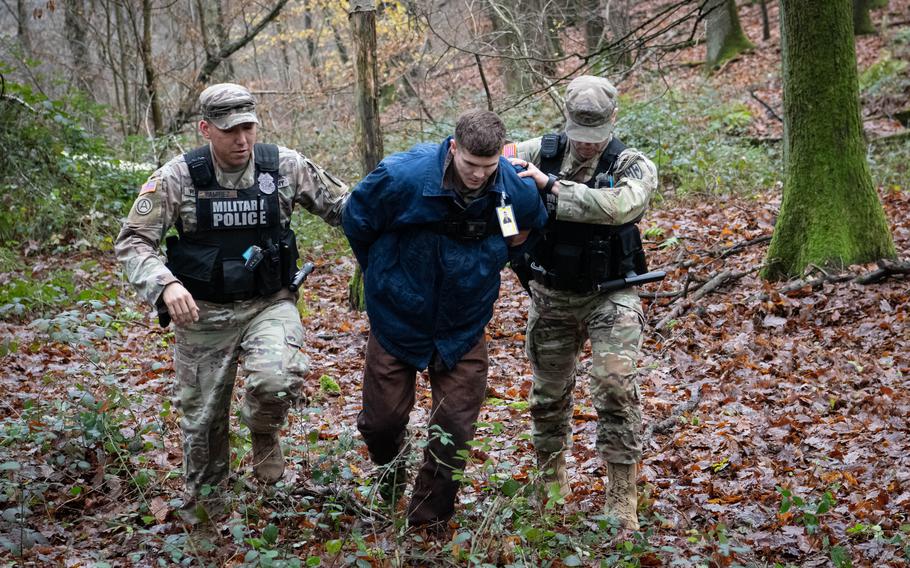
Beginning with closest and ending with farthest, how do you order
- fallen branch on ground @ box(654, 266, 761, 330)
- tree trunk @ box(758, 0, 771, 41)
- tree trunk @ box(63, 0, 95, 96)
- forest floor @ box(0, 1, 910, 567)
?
1. forest floor @ box(0, 1, 910, 567)
2. fallen branch on ground @ box(654, 266, 761, 330)
3. tree trunk @ box(63, 0, 95, 96)
4. tree trunk @ box(758, 0, 771, 41)

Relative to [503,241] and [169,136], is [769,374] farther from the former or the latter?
[169,136]

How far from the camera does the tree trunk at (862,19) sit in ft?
63.1

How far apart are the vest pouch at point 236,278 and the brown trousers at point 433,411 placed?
2.32 feet

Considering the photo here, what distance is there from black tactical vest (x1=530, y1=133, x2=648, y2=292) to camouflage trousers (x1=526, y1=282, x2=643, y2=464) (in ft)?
0.42

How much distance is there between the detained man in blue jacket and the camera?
12.5 ft

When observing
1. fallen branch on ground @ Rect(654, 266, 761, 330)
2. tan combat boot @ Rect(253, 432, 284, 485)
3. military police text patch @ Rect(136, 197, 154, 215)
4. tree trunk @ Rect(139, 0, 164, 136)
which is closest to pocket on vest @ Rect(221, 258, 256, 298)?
military police text patch @ Rect(136, 197, 154, 215)

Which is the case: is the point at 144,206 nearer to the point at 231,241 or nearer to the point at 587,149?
the point at 231,241

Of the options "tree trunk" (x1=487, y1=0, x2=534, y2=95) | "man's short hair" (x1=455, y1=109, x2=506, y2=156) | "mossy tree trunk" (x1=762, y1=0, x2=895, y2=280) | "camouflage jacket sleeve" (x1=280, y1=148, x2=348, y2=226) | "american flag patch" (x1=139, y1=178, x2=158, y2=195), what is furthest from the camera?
"tree trunk" (x1=487, y1=0, x2=534, y2=95)

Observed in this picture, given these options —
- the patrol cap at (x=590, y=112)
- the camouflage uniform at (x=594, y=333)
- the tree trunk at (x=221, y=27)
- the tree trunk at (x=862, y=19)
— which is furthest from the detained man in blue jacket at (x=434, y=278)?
the tree trunk at (x=862, y=19)

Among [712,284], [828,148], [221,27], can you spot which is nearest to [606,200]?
[712,284]

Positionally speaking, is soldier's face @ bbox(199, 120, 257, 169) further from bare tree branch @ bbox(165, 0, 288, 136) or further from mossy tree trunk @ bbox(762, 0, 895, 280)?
bare tree branch @ bbox(165, 0, 288, 136)

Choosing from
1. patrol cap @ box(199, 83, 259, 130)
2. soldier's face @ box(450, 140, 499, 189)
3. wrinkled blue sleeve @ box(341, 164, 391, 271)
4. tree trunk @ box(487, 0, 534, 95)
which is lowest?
wrinkled blue sleeve @ box(341, 164, 391, 271)

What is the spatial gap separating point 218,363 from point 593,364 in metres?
1.95

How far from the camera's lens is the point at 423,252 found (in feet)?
12.7
